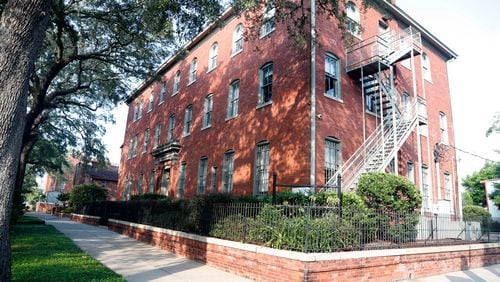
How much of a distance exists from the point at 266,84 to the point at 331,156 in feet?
15.1

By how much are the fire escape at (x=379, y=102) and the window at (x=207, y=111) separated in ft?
26.7

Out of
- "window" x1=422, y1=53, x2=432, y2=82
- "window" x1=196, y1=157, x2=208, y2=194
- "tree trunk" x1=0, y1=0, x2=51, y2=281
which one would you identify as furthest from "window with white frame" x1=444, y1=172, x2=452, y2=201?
"tree trunk" x1=0, y1=0, x2=51, y2=281

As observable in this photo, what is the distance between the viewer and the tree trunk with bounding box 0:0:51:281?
5.48 metres

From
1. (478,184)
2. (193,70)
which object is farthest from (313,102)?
(478,184)

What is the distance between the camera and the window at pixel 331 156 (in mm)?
13094

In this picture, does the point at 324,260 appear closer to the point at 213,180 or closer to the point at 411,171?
the point at 213,180

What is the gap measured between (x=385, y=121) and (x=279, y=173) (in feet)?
19.7

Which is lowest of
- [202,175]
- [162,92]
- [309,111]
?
[202,175]

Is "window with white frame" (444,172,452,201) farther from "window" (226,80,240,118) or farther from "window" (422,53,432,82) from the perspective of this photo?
"window" (226,80,240,118)

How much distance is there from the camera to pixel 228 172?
16.8 m

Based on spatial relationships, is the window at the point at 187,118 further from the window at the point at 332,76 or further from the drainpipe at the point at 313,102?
the drainpipe at the point at 313,102

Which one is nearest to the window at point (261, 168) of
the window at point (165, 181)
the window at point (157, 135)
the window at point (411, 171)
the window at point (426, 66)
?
the window at point (411, 171)

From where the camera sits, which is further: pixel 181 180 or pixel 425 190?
pixel 181 180

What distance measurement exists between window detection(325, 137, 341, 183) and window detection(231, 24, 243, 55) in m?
7.70
